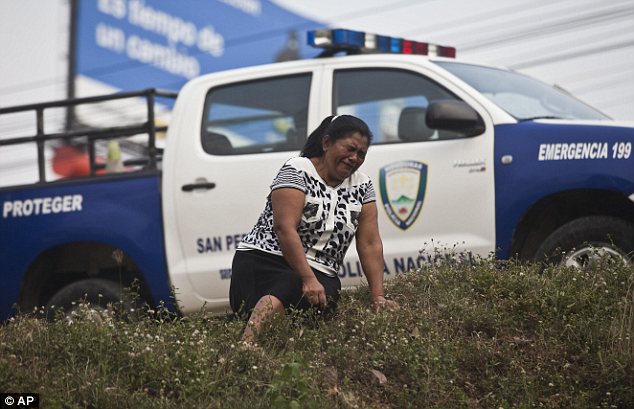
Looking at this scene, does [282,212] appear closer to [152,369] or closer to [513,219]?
[152,369]

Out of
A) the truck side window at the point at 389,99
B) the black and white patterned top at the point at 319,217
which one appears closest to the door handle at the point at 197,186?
the truck side window at the point at 389,99

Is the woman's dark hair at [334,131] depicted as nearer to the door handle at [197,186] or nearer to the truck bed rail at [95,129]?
the door handle at [197,186]

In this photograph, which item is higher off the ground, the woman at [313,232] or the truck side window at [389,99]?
the truck side window at [389,99]

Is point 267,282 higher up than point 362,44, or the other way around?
point 362,44

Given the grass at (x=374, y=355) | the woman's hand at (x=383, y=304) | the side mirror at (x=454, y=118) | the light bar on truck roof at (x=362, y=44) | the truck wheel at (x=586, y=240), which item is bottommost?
the grass at (x=374, y=355)

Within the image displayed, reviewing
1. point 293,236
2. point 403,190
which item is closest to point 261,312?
point 293,236

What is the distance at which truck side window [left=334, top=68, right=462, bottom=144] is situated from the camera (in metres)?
7.41

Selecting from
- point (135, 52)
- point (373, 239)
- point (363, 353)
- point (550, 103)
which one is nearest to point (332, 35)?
point (550, 103)

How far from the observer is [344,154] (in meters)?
5.81

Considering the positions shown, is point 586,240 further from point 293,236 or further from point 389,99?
point 293,236

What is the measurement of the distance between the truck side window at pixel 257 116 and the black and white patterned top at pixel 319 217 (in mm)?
1712

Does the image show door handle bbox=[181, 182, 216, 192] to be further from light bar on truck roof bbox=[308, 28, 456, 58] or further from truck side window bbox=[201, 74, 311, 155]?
light bar on truck roof bbox=[308, 28, 456, 58]

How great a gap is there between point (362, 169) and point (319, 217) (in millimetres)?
1542

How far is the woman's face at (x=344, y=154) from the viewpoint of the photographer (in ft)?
19.1
